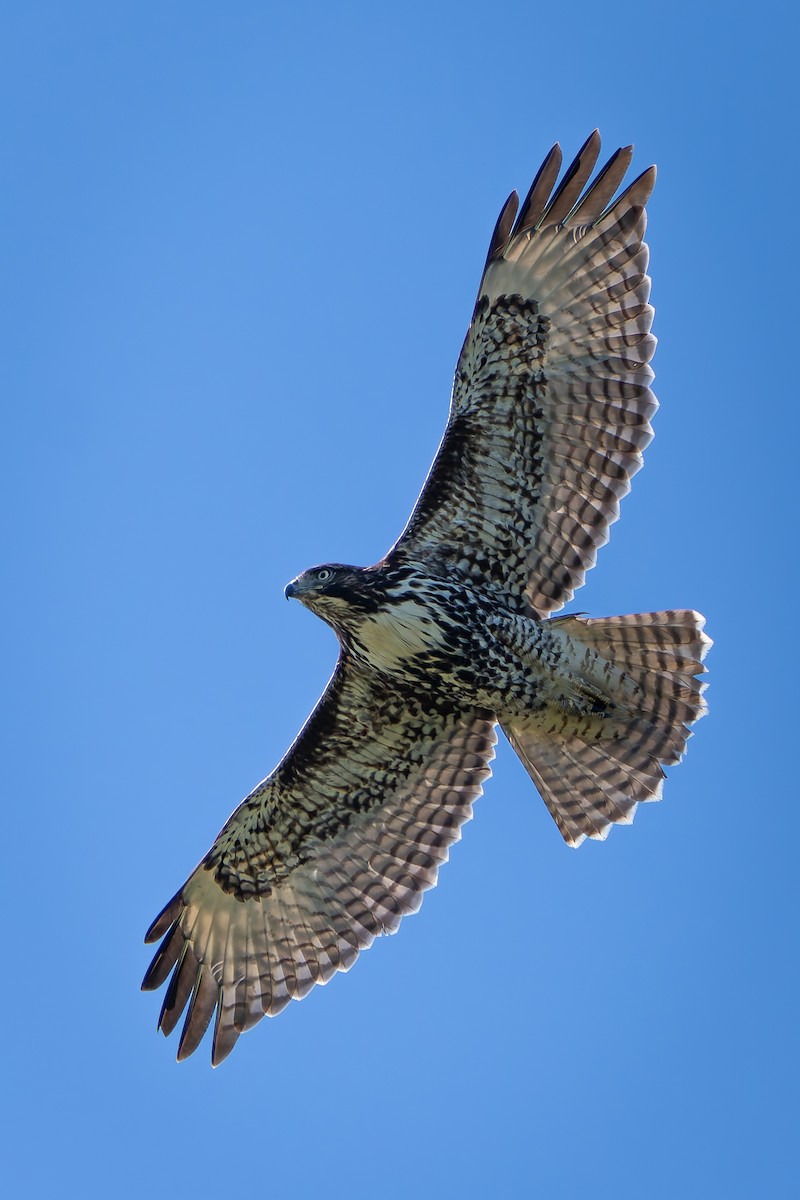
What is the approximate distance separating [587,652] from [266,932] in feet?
9.84

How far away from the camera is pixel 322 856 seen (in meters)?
12.9

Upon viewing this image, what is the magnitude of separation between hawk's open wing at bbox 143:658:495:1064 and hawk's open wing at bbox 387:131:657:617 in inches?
47.2

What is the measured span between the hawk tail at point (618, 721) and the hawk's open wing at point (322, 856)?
1.98ft

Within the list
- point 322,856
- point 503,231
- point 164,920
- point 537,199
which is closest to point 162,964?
point 164,920

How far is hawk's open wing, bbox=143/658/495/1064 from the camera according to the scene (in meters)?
12.6

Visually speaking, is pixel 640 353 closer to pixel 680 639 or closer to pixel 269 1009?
pixel 680 639

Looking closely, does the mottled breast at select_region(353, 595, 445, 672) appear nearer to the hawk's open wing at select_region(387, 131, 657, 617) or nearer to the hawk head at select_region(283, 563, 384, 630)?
the hawk head at select_region(283, 563, 384, 630)

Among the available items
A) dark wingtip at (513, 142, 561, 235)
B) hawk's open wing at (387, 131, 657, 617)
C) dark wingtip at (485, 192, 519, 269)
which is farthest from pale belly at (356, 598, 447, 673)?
dark wingtip at (513, 142, 561, 235)

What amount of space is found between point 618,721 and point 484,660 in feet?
3.27

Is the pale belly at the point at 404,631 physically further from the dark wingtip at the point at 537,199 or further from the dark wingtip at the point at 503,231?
the dark wingtip at the point at 537,199

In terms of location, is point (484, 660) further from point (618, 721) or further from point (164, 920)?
point (164, 920)

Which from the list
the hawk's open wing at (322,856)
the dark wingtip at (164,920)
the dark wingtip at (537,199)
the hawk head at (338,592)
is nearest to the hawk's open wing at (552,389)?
the dark wingtip at (537,199)

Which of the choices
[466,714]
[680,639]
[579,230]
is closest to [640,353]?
[579,230]

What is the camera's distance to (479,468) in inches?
479
